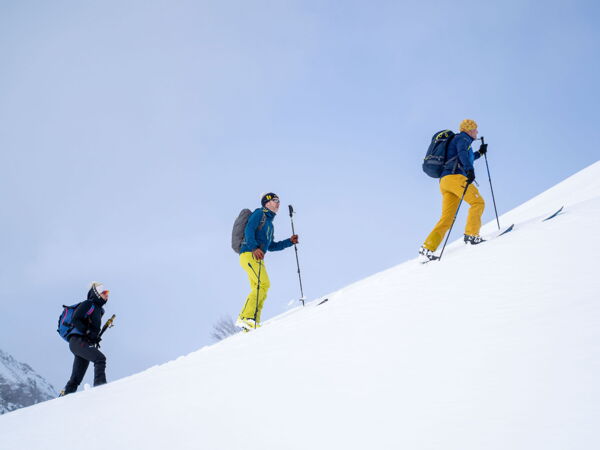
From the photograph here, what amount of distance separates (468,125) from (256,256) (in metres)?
4.52

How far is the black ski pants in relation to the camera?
21.1 feet

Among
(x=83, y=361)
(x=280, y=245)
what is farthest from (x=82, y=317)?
(x=280, y=245)

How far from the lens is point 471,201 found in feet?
23.6

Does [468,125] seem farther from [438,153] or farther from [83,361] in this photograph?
[83,361]

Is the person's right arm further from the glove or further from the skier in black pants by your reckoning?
the skier in black pants

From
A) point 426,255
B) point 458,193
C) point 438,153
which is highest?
point 438,153

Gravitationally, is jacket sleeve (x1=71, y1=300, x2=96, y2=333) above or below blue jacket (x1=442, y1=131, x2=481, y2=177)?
below

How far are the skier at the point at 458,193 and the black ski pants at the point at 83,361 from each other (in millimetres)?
5523

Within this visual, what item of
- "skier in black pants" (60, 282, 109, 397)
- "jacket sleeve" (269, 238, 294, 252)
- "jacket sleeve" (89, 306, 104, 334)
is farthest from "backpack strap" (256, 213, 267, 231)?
"jacket sleeve" (89, 306, 104, 334)

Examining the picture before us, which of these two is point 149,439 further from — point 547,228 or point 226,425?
point 547,228

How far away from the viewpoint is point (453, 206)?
747cm

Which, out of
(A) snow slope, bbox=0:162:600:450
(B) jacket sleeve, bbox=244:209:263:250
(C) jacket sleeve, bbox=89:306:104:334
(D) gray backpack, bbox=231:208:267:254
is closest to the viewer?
(A) snow slope, bbox=0:162:600:450

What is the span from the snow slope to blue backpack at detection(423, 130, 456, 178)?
2632 millimetres

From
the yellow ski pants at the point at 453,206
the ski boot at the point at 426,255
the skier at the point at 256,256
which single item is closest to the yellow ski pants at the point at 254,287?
the skier at the point at 256,256
